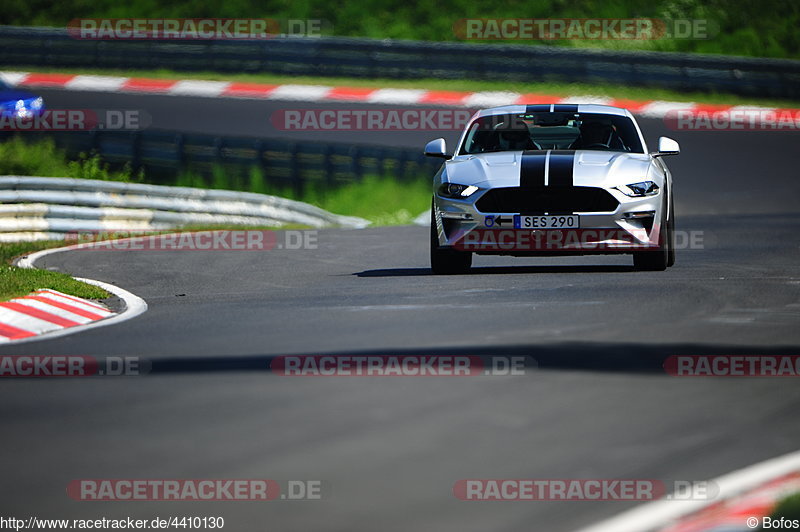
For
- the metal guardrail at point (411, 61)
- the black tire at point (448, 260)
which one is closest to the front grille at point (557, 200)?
the black tire at point (448, 260)

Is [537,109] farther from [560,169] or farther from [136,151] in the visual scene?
[136,151]

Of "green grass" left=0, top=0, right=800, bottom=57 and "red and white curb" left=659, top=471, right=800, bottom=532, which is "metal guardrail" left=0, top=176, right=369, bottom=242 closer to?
"red and white curb" left=659, top=471, right=800, bottom=532

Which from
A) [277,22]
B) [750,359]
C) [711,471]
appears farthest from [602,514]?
[277,22]

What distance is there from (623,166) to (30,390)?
577 cm

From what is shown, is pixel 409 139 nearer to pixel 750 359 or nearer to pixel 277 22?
pixel 277 22

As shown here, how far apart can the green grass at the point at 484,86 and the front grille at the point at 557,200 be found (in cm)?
1695

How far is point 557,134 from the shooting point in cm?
1278

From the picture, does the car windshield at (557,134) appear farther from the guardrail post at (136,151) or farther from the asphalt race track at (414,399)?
the guardrail post at (136,151)

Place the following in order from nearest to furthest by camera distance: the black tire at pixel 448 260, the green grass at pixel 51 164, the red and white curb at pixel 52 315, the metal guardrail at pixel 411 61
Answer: the red and white curb at pixel 52 315 → the black tire at pixel 448 260 → the green grass at pixel 51 164 → the metal guardrail at pixel 411 61

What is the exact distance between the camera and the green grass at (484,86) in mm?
27969

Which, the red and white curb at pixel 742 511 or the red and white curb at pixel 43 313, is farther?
the red and white curb at pixel 43 313

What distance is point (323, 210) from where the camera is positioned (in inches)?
845

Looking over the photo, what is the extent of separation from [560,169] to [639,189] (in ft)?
2.12

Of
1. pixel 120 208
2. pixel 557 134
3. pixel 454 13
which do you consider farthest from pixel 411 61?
pixel 557 134
